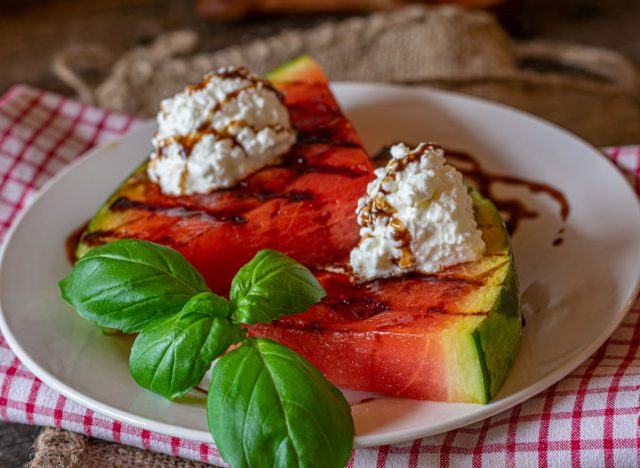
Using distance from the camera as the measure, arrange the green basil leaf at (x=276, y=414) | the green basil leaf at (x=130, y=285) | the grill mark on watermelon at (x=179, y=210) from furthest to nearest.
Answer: the grill mark on watermelon at (x=179, y=210)
the green basil leaf at (x=130, y=285)
the green basil leaf at (x=276, y=414)

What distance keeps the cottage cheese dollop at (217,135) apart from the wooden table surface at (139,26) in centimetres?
141

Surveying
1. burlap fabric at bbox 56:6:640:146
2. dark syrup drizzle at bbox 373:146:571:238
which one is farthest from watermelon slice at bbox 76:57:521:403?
burlap fabric at bbox 56:6:640:146

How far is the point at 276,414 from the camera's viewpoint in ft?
4.34

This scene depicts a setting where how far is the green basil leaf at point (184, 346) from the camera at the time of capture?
1.44 meters

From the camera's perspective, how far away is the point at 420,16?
10.1 ft

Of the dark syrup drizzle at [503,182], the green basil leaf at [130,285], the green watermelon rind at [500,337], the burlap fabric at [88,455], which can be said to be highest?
the green basil leaf at [130,285]

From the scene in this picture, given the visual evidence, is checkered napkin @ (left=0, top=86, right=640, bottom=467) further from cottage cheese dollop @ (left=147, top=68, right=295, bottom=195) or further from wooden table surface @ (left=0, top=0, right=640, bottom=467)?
wooden table surface @ (left=0, top=0, right=640, bottom=467)

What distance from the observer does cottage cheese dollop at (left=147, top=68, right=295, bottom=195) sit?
191 centimetres

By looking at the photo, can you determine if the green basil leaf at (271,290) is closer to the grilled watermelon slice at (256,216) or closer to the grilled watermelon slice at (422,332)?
the grilled watermelon slice at (422,332)

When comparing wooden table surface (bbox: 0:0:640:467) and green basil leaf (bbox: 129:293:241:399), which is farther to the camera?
wooden table surface (bbox: 0:0:640:467)

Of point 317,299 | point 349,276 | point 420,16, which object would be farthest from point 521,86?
point 317,299

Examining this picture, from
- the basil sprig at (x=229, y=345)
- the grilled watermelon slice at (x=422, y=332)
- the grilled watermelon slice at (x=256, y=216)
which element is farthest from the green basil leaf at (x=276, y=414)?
the grilled watermelon slice at (x=256, y=216)

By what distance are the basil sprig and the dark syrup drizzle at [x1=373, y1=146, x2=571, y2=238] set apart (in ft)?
2.48

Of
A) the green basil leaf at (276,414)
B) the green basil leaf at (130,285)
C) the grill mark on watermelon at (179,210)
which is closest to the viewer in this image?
the green basil leaf at (276,414)
